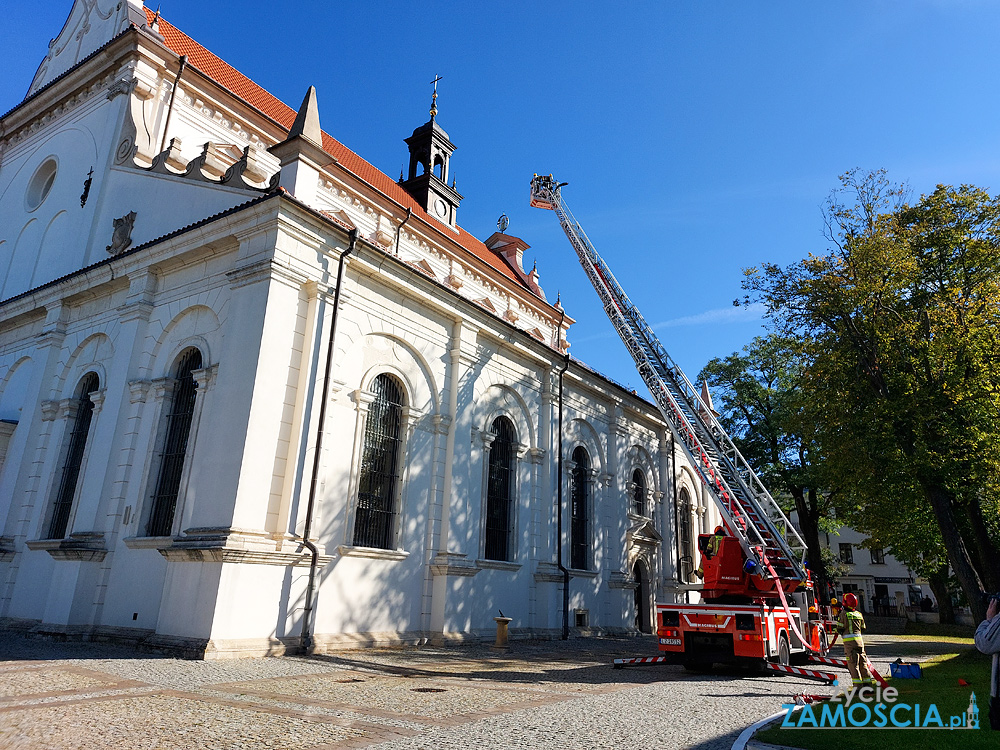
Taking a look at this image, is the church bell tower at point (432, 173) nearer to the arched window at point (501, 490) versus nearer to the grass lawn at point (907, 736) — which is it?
the arched window at point (501, 490)

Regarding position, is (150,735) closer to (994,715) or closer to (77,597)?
(994,715)

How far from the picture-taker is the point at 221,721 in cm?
603

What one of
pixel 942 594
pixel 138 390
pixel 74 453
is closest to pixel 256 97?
pixel 138 390

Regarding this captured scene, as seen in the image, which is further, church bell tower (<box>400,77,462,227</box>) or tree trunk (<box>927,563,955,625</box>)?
tree trunk (<box>927,563,955,625</box>)

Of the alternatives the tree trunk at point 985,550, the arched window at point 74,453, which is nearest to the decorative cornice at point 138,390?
the arched window at point 74,453

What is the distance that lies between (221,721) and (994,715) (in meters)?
7.03

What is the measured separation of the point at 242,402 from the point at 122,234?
706cm

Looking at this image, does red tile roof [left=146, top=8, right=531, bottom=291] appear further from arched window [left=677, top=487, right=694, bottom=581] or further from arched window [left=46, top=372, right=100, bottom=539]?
arched window [left=677, top=487, right=694, bottom=581]

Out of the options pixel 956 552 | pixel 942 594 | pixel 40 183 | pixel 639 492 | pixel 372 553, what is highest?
pixel 40 183

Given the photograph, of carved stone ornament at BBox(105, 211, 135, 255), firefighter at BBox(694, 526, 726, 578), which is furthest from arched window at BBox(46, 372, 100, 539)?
firefighter at BBox(694, 526, 726, 578)

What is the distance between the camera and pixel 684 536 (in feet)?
94.4

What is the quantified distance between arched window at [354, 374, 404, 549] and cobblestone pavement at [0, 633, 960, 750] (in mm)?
2773

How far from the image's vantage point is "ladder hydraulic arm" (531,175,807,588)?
44.8 ft

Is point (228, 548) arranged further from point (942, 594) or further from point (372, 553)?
point (942, 594)
